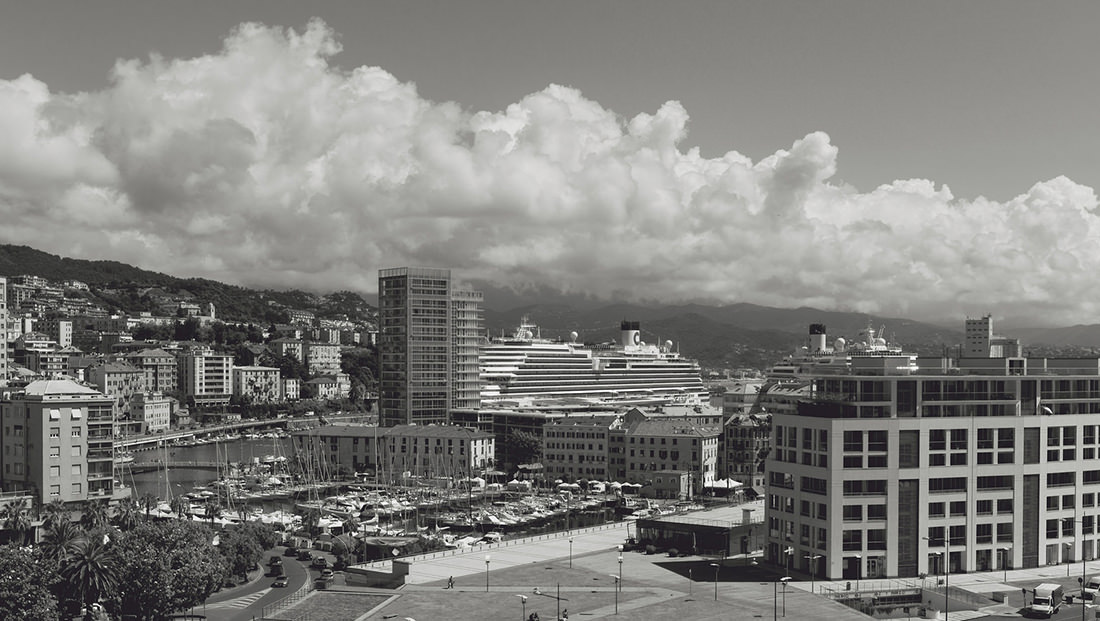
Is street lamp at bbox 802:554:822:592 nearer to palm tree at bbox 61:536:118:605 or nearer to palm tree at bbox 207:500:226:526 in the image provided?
palm tree at bbox 61:536:118:605

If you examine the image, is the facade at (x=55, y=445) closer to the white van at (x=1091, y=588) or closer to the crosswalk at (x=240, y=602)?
the crosswalk at (x=240, y=602)

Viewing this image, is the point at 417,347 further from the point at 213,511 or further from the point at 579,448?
the point at 213,511

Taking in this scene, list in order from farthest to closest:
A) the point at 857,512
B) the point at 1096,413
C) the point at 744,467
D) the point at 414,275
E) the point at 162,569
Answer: the point at 414,275 → the point at 744,467 → the point at 1096,413 → the point at 857,512 → the point at 162,569

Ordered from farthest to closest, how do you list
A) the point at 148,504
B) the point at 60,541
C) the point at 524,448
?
the point at 524,448 < the point at 148,504 < the point at 60,541

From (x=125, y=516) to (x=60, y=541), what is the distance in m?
14.7

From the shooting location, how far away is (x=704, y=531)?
66812 mm

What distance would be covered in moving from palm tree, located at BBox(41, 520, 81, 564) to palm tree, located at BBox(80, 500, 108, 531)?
22.7ft

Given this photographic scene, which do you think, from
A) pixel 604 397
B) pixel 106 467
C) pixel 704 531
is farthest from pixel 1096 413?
pixel 604 397

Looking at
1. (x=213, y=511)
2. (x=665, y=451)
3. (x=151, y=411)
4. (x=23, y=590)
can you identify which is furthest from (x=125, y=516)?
(x=151, y=411)

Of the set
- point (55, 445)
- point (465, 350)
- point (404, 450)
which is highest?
point (465, 350)

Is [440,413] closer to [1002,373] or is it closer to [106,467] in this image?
[106,467]

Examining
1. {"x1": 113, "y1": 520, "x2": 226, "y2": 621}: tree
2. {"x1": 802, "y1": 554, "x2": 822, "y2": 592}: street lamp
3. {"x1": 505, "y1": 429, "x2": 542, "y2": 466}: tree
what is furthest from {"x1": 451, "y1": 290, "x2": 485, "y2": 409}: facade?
{"x1": 113, "y1": 520, "x2": 226, "y2": 621}: tree

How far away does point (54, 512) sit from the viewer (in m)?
65.0

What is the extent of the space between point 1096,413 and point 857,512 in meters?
17.2
